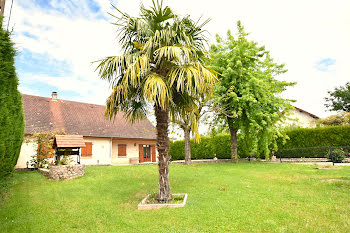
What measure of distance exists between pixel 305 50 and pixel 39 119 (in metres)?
21.6

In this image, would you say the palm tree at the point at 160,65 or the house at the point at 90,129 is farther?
the house at the point at 90,129

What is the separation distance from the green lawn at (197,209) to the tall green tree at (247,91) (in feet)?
21.6

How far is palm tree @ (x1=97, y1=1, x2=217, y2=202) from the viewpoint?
6.22 meters

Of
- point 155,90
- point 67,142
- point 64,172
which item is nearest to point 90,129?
point 67,142

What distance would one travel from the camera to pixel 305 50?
508 inches

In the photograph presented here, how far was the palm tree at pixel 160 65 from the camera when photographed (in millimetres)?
6223

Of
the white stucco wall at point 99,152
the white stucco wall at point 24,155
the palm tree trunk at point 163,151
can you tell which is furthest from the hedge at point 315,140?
the white stucco wall at point 24,155

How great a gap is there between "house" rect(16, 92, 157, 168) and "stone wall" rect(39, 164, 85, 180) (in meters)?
8.03

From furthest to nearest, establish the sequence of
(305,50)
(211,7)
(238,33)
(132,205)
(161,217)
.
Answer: (238,33), (305,50), (211,7), (132,205), (161,217)

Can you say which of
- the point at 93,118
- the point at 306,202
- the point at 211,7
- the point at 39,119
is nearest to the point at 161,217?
the point at 306,202

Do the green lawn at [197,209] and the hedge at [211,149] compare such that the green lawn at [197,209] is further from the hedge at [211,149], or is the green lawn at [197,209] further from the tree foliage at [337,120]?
the tree foliage at [337,120]

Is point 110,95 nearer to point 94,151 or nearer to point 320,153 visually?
point 94,151

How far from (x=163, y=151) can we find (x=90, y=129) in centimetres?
1629

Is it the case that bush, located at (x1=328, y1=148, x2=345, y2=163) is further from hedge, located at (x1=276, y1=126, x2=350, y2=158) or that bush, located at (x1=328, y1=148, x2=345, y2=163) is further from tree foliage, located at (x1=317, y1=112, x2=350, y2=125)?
tree foliage, located at (x1=317, y1=112, x2=350, y2=125)
